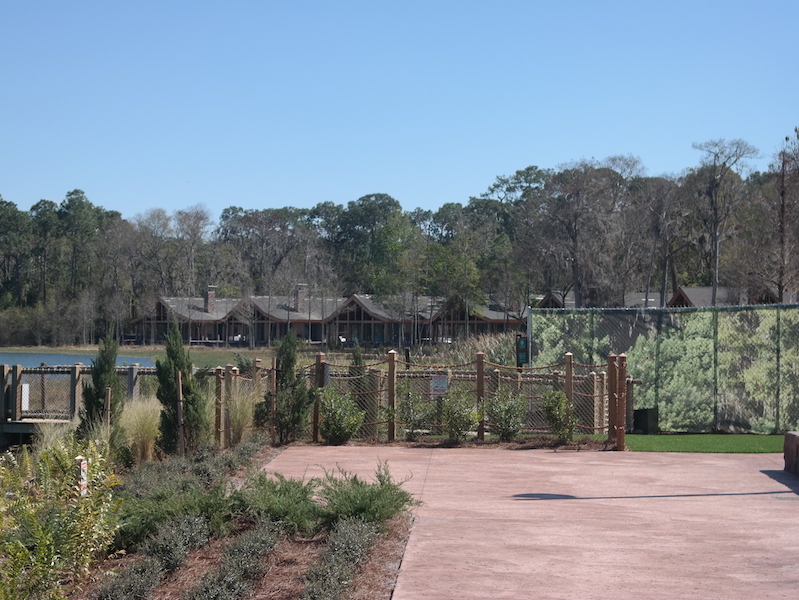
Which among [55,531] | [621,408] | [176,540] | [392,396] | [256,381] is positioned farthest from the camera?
[256,381]

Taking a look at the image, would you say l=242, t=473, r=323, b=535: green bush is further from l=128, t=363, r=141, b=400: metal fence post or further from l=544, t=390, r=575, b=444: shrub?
l=128, t=363, r=141, b=400: metal fence post

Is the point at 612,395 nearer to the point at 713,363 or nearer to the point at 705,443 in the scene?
the point at 705,443

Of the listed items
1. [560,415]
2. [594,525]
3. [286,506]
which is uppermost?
[560,415]

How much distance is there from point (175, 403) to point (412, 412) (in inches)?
175

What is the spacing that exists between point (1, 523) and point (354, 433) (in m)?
9.63

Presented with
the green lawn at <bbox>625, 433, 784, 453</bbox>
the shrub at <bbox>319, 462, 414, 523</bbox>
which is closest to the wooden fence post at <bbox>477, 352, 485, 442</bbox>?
the green lawn at <bbox>625, 433, 784, 453</bbox>

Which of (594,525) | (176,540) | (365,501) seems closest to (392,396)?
(594,525)

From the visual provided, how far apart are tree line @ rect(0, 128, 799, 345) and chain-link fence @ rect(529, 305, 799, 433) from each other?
27.8 metres

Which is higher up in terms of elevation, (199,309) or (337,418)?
(199,309)

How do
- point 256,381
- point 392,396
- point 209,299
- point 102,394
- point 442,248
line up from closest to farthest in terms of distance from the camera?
point 102,394
point 392,396
point 256,381
point 442,248
point 209,299

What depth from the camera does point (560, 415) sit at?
625 inches

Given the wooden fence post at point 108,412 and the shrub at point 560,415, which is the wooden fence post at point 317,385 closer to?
the wooden fence post at point 108,412

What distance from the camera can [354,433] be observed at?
652 inches

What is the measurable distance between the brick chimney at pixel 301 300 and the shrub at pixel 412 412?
65.2 m
